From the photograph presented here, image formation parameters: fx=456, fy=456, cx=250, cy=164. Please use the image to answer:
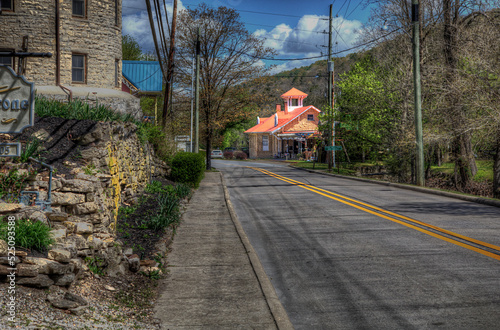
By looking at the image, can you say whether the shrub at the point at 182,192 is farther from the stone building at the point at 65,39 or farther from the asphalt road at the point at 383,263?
the stone building at the point at 65,39

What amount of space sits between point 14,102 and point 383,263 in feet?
19.8

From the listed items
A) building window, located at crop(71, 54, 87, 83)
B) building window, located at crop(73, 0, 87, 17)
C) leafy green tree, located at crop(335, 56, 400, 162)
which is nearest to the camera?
building window, located at crop(73, 0, 87, 17)

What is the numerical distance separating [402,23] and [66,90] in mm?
18872

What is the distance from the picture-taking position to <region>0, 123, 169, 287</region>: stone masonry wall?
4.81m

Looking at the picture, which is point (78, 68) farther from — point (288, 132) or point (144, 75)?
point (288, 132)

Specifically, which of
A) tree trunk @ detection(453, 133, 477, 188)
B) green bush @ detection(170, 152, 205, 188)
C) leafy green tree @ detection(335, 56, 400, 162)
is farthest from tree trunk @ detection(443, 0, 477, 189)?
green bush @ detection(170, 152, 205, 188)

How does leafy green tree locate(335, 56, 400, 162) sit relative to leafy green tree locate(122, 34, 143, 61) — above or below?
below

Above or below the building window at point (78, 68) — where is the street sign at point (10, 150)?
below

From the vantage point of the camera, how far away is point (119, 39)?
83.9ft

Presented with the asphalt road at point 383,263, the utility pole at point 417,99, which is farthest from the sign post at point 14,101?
the utility pole at point 417,99

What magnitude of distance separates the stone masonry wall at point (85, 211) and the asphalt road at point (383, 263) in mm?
2563

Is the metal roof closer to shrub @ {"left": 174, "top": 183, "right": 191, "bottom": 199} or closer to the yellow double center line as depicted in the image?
shrub @ {"left": 174, "top": 183, "right": 191, "bottom": 199}

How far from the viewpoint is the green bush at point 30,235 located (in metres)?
4.93

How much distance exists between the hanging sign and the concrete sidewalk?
307 centimetres
